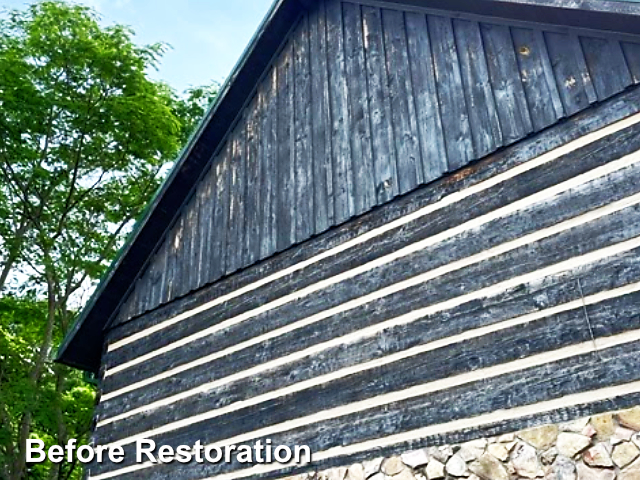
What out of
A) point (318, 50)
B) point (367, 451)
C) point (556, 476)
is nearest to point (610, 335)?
point (556, 476)

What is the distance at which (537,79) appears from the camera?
17.1 ft

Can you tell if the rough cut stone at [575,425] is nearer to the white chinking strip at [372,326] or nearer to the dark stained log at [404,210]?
the white chinking strip at [372,326]

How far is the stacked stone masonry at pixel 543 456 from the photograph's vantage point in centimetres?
409

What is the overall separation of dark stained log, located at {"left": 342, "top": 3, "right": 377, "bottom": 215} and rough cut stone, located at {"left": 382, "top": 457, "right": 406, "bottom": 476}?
224cm

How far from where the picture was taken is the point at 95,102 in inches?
595

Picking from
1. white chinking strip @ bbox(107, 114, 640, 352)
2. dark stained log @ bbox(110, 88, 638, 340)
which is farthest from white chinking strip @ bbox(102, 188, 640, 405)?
white chinking strip @ bbox(107, 114, 640, 352)

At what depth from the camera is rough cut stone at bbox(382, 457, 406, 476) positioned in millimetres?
5113

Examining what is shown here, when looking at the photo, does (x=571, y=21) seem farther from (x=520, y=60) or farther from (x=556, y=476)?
(x=556, y=476)

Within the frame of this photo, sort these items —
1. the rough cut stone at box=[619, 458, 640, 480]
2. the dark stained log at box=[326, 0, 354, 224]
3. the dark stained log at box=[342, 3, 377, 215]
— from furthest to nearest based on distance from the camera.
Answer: the dark stained log at box=[326, 0, 354, 224], the dark stained log at box=[342, 3, 377, 215], the rough cut stone at box=[619, 458, 640, 480]

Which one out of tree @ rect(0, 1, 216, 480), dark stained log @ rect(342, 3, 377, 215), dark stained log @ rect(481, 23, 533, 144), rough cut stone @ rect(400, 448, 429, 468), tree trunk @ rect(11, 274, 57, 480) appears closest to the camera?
rough cut stone @ rect(400, 448, 429, 468)

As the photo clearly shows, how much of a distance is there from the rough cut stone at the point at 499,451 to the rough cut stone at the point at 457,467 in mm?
231

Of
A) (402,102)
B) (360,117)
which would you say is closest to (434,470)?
(402,102)

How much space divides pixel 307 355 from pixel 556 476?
8.36 feet

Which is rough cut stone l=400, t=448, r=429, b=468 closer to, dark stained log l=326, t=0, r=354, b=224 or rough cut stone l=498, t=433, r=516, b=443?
rough cut stone l=498, t=433, r=516, b=443
